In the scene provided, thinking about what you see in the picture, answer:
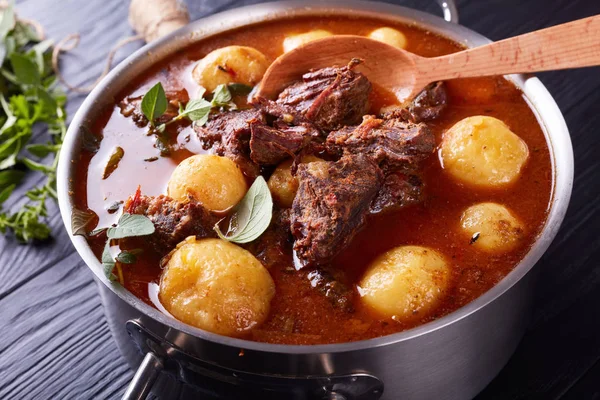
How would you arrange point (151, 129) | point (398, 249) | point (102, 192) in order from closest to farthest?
point (398, 249) → point (102, 192) → point (151, 129)

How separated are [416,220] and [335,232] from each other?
330 mm

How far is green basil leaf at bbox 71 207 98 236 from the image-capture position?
216cm

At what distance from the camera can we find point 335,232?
2.10m

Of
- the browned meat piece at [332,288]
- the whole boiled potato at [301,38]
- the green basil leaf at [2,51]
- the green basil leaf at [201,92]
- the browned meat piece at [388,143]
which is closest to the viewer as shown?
the browned meat piece at [332,288]

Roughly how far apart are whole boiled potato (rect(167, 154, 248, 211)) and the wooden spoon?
46 centimetres

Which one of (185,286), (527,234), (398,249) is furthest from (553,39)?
(185,286)

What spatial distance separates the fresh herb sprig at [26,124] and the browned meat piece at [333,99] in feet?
3.99

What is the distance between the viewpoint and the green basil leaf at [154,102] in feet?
8.04

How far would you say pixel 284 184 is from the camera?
2.31 metres

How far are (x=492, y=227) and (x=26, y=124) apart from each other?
7.15 ft

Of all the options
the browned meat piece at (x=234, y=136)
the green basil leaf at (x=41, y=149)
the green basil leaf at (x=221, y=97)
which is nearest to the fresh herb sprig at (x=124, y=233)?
the browned meat piece at (x=234, y=136)

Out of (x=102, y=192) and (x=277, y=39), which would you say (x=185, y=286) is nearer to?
(x=102, y=192)

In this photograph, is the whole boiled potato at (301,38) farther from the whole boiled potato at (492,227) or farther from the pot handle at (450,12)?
the whole boiled potato at (492,227)

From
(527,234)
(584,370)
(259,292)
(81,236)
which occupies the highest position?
(81,236)
